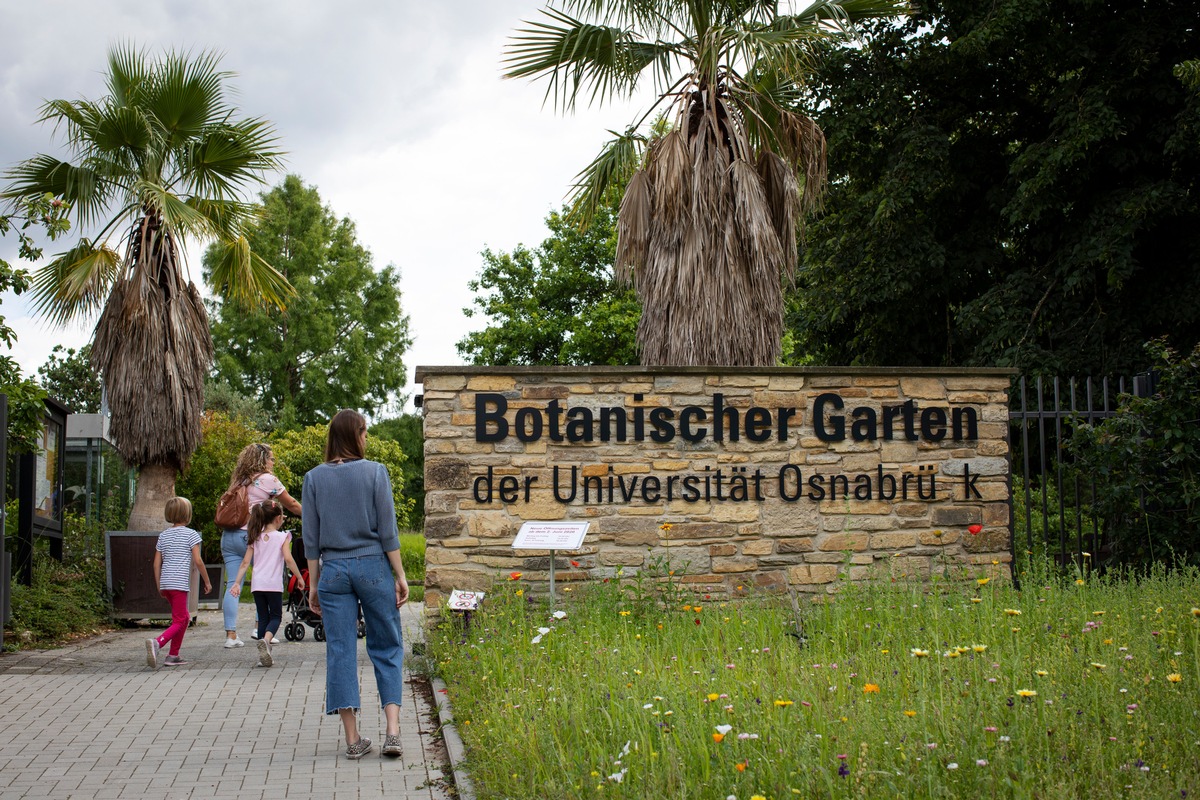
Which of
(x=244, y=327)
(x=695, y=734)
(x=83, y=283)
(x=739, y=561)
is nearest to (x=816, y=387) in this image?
(x=739, y=561)

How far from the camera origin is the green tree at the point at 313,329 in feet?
135

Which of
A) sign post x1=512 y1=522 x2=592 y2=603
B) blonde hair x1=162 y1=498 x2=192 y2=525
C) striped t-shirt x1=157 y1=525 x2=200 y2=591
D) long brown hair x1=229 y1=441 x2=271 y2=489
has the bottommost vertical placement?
striped t-shirt x1=157 y1=525 x2=200 y2=591

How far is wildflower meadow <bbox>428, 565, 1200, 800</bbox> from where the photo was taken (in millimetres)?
4012

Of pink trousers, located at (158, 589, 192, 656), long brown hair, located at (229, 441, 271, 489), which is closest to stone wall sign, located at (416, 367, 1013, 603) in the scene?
long brown hair, located at (229, 441, 271, 489)

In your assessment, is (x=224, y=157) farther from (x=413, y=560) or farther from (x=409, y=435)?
(x=409, y=435)

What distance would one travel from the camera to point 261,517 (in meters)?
9.95

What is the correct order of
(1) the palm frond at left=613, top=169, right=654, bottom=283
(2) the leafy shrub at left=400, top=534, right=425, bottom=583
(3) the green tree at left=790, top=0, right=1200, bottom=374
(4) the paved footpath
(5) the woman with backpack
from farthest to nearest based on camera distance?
(2) the leafy shrub at left=400, top=534, right=425, bottom=583
(3) the green tree at left=790, top=0, right=1200, bottom=374
(1) the palm frond at left=613, top=169, right=654, bottom=283
(5) the woman with backpack
(4) the paved footpath

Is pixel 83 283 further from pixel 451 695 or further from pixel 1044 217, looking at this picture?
pixel 1044 217

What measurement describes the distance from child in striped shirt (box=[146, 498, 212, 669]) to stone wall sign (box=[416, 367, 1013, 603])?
202 cm

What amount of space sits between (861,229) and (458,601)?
38.7 ft

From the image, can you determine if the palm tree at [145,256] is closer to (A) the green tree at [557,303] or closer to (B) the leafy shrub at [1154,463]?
(B) the leafy shrub at [1154,463]

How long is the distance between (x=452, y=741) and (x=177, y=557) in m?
4.62

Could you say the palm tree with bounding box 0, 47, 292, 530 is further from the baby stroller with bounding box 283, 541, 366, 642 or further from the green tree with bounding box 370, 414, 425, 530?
the green tree with bounding box 370, 414, 425, 530

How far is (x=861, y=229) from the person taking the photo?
18.1m
